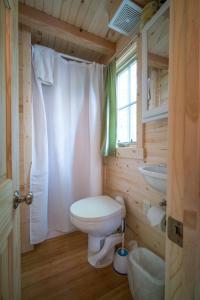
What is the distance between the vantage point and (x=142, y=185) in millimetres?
1396

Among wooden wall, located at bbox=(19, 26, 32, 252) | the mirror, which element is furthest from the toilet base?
the mirror

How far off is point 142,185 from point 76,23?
1729mm

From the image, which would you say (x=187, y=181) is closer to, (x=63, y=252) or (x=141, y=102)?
(x=141, y=102)

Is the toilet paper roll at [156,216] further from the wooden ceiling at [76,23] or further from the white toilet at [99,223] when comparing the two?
the wooden ceiling at [76,23]

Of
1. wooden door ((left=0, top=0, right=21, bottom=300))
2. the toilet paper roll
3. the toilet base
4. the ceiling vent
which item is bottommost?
the toilet base

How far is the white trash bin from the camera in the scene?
2.86ft

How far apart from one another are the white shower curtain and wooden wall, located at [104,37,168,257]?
0.38m

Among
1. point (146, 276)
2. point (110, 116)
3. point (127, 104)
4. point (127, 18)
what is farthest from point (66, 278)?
point (127, 18)

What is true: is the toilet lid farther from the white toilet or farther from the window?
the window

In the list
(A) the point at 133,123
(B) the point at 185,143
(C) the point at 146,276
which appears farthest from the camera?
(A) the point at 133,123

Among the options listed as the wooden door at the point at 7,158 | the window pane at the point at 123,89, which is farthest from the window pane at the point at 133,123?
the wooden door at the point at 7,158

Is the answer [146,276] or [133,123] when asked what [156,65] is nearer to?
[133,123]

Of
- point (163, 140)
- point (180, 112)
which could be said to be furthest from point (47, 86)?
point (180, 112)

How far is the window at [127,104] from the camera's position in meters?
1.64
